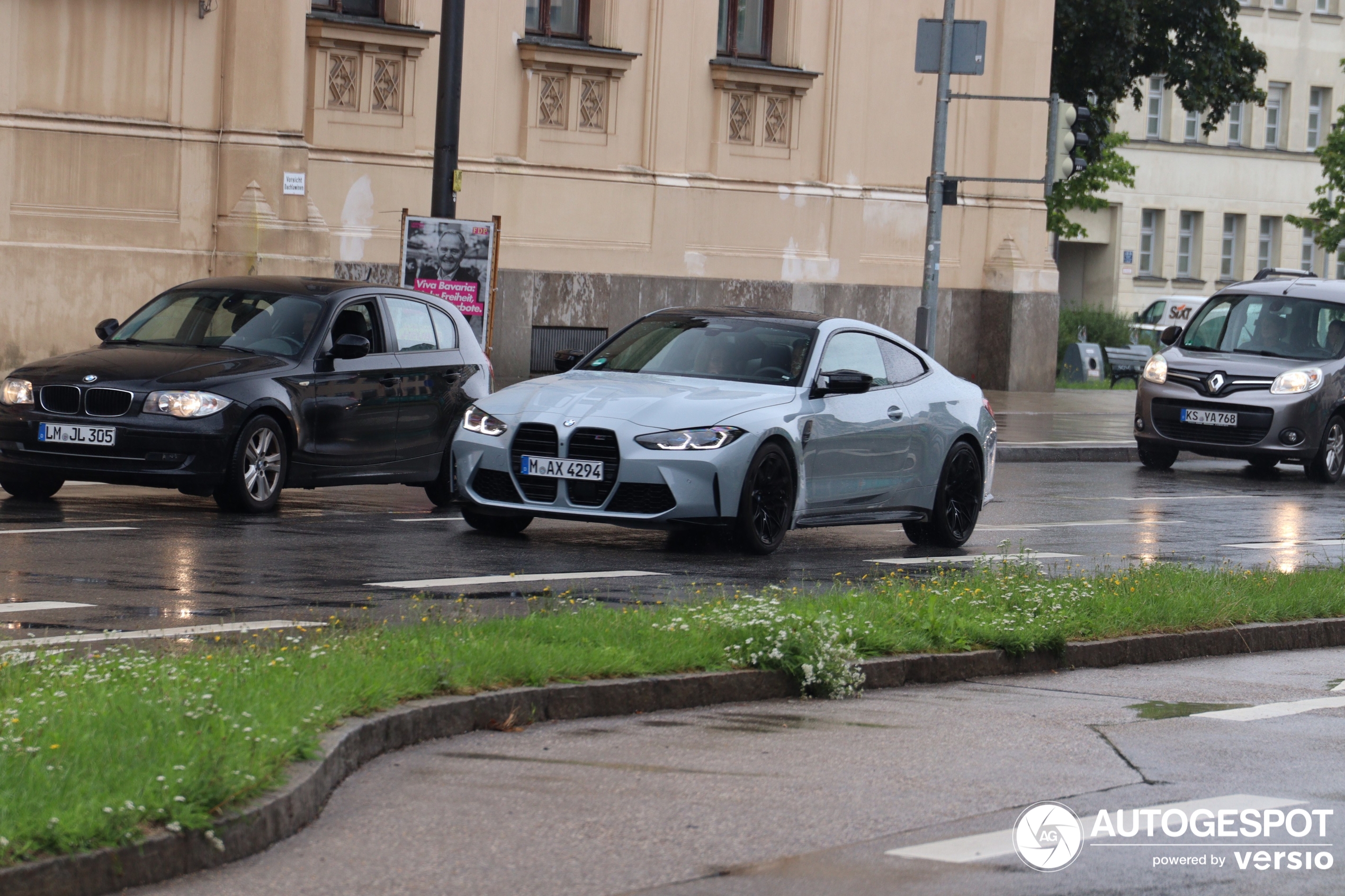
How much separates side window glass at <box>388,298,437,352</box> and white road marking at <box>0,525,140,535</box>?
3.04 m

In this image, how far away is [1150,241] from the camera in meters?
71.4

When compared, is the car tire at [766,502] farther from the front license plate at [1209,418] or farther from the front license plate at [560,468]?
the front license plate at [1209,418]

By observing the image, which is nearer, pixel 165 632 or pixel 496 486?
pixel 165 632

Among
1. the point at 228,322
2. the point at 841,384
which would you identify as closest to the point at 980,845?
the point at 841,384

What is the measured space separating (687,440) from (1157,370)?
40.4ft

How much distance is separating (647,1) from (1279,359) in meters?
10.1

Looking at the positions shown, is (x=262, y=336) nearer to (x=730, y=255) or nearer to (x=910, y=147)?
(x=730, y=255)

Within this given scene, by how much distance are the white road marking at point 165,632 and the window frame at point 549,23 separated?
20227 mm

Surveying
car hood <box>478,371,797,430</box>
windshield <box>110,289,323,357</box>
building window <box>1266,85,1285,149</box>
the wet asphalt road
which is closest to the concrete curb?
the wet asphalt road

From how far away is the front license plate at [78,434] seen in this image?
1348cm

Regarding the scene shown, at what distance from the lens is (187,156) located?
24750mm

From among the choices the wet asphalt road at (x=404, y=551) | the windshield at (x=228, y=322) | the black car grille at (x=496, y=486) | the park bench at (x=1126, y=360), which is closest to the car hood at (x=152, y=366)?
the windshield at (x=228, y=322)

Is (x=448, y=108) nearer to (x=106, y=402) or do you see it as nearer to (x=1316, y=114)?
(x=106, y=402)

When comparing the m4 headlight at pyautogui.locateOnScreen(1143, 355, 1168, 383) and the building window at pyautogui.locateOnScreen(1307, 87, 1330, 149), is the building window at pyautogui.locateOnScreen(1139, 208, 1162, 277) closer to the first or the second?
the building window at pyautogui.locateOnScreen(1307, 87, 1330, 149)
